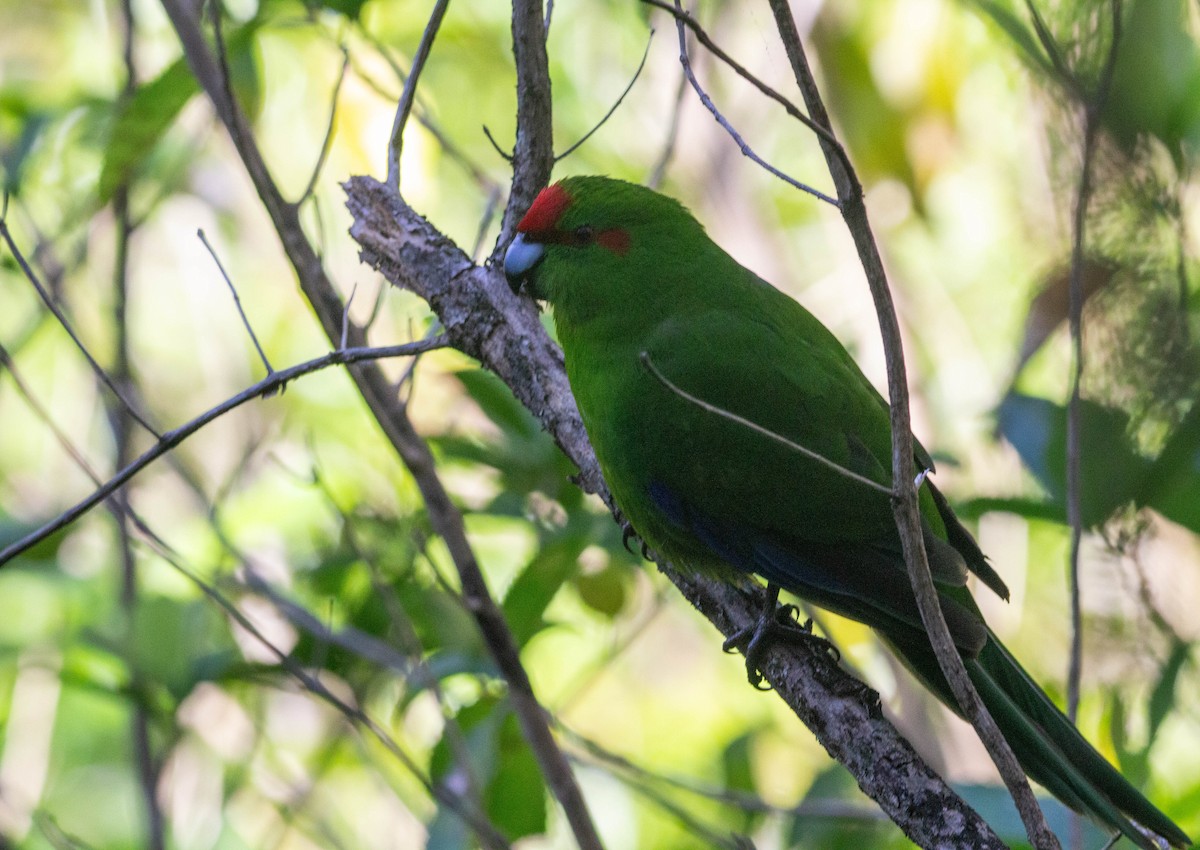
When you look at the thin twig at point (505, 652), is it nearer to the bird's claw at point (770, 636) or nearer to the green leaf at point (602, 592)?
the bird's claw at point (770, 636)

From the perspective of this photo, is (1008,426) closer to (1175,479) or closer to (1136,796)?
(1175,479)

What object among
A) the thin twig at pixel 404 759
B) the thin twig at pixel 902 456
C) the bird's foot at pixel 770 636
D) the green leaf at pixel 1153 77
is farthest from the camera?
the bird's foot at pixel 770 636

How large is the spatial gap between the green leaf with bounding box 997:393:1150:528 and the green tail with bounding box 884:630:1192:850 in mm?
333

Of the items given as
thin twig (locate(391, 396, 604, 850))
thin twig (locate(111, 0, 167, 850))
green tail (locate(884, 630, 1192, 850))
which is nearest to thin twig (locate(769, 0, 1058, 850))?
green tail (locate(884, 630, 1192, 850))

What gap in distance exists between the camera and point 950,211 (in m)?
5.65

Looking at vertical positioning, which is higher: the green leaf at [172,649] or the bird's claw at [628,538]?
the bird's claw at [628,538]

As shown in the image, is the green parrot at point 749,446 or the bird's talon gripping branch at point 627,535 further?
the bird's talon gripping branch at point 627,535

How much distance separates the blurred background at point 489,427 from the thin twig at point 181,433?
280 millimetres

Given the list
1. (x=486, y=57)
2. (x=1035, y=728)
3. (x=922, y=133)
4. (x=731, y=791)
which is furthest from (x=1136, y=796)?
(x=486, y=57)

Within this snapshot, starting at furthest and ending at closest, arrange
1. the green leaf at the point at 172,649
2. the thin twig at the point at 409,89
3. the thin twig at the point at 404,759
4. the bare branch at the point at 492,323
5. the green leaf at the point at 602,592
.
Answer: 1. the green leaf at the point at 602,592
2. the green leaf at the point at 172,649
3. the bare branch at the point at 492,323
4. the thin twig at the point at 409,89
5. the thin twig at the point at 404,759

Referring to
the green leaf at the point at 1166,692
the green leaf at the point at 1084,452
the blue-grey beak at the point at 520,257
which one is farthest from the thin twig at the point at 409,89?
the green leaf at the point at 1166,692

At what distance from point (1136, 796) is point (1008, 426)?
0.75 meters

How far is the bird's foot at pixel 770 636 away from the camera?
219 cm

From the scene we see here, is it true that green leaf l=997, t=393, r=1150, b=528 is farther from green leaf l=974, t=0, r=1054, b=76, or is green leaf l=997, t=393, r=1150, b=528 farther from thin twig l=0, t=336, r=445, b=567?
thin twig l=0, t=336, r=445, b=567
